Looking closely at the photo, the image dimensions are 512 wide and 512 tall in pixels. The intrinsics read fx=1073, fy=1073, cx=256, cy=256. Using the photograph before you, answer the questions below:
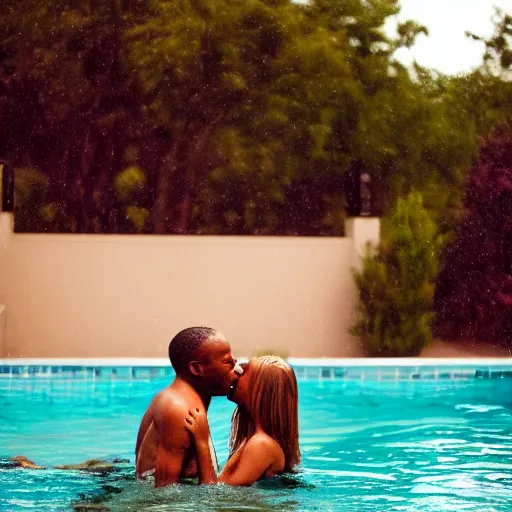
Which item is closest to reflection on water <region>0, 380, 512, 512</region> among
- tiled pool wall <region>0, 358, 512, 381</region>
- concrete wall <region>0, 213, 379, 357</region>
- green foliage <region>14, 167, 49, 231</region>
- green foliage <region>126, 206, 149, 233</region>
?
tiled pool wall <region>0, 358, 512, 381</region>

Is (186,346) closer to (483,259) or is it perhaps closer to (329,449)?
(329,449)

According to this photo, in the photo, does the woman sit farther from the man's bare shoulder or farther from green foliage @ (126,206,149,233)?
green foliage @ (126,206,149,233)

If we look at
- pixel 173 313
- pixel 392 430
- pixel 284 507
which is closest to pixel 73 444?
pixel 392 430

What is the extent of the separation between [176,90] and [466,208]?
4991 millimetres

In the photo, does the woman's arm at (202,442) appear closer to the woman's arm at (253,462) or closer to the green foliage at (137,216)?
the woman's arm at (253,462)

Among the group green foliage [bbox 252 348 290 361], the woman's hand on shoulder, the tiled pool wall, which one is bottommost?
the tiled pool wall

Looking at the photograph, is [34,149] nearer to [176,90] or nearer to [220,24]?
[176,90]

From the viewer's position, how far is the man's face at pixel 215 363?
13.3 ft

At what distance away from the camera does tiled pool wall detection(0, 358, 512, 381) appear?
9.70 metres

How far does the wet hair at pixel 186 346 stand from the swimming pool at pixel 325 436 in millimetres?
479

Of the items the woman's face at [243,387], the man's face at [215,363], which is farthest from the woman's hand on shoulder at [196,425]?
the woman's face at [243,387]

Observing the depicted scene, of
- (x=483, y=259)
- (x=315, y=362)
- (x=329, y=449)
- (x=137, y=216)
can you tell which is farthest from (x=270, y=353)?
(x=137, y=216)

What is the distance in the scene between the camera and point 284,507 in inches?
173

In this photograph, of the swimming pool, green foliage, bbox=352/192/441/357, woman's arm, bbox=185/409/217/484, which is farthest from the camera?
green foliage, bbox=352/192/441/357
